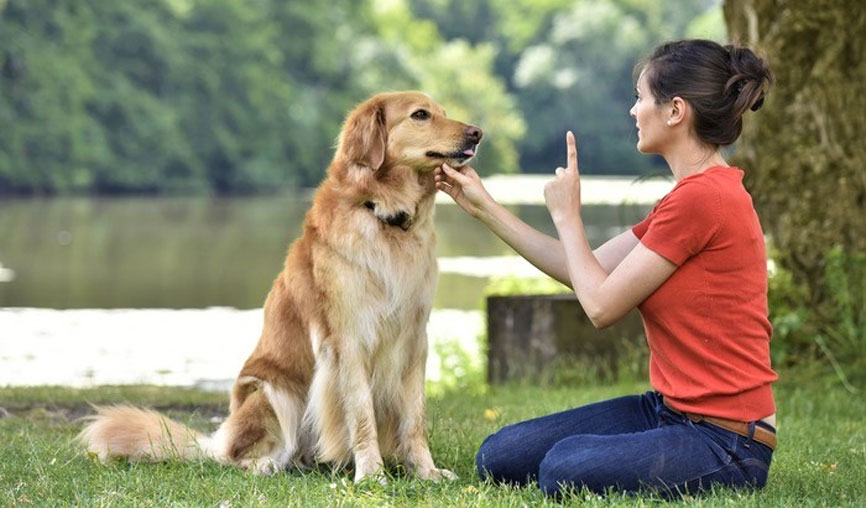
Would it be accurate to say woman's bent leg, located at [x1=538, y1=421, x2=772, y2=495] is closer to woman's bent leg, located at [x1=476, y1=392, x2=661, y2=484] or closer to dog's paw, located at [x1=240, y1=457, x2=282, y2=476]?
woman's bent leg, located at [x1=476, y1=392, x2=661, y2=484]

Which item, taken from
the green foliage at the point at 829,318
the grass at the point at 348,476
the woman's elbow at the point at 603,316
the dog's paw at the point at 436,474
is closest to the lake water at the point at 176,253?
the green foliage at the point at 829,318

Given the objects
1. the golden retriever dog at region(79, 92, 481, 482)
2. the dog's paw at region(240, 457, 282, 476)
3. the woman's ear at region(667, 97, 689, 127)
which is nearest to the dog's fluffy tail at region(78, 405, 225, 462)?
the golden retriever dog at region(79, 92, 481, 482)

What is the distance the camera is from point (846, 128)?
792 centimetres

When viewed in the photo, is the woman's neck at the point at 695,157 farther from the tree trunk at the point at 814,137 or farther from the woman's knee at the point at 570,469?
the tree trunk at the point at 814,137

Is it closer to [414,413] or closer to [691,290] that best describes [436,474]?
[414,413]

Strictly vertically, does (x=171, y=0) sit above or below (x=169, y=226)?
above

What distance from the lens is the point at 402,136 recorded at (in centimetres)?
468

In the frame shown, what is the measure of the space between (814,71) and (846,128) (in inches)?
16.8

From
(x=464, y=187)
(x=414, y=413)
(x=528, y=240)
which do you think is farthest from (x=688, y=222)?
(x=414, y=413)

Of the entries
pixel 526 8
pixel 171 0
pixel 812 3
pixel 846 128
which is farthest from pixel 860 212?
pixel 526 8

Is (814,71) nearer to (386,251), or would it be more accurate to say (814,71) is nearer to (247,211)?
(386,251)

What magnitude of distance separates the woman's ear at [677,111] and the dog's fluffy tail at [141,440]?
218 centimetres

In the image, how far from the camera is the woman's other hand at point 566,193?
3.98 metres

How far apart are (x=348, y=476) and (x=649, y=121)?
1803 mm
